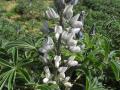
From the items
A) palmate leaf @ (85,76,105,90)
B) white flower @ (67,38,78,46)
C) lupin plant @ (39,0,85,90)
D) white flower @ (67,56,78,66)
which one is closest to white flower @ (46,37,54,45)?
lupin plant @ (39,0,85,90)

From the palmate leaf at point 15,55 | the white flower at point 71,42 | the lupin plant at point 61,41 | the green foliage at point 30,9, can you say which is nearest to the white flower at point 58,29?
the lupin plant at point 61,41

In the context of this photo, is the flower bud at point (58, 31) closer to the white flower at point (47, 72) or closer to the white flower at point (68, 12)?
the white flower at point (68, 12)

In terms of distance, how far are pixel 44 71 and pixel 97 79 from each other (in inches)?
20.3

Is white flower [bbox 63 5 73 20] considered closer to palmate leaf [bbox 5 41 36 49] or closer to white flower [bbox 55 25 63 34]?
white flower [bbox 55 25 63 34]

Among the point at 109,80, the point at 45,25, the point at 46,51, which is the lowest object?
the point at 109,80

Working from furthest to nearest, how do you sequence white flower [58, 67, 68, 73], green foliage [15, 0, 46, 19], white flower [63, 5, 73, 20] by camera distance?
1. green foliage [15, 0, 46, 19]
2. white flower [58, 67, 68, 73]
3. white flower [63, 5, 73, 20]

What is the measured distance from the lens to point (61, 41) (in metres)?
2.85

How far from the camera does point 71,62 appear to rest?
296cm

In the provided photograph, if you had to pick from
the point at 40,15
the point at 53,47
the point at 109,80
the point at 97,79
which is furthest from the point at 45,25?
the point at 40,15

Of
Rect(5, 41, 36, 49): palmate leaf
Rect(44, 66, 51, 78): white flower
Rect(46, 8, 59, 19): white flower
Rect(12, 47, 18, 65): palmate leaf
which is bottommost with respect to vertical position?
Rect(44, 66, 51, 78): white flower

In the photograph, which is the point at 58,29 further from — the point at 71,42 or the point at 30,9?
the point at 30,9

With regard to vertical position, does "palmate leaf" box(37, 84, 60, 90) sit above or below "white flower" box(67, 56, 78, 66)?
below

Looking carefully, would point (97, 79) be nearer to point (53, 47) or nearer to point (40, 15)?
point (53, 47)

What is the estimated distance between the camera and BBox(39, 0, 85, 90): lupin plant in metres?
2.75
